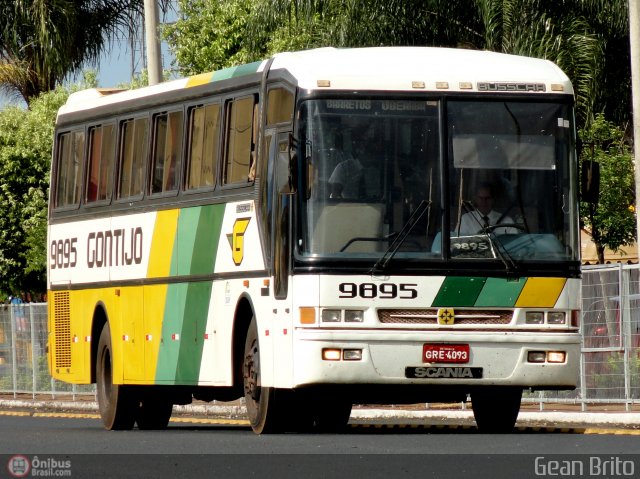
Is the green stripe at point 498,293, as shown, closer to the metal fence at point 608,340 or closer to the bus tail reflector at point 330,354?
the bus tail reflector at point 330,354

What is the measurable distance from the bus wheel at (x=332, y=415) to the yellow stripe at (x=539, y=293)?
3399 millimetres

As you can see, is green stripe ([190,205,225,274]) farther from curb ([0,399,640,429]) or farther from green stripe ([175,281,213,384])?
curb ([0,399,640,429])

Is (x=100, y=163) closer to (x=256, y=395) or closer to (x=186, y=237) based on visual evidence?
(x=186, y=237)

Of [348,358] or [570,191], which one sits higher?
[570,191]

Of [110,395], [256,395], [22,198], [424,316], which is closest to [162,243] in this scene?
[110,395]

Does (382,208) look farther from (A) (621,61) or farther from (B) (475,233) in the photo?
(A) (621,61)

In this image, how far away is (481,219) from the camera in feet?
55.9

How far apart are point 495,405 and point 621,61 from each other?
16.9 meters

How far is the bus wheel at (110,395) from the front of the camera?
21453 millimetres

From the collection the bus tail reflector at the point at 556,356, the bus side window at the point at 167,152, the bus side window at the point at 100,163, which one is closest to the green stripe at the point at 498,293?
the bus tail reflector at the point at 556,356

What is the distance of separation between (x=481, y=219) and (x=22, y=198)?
90.9 ft
